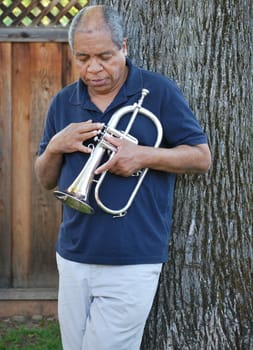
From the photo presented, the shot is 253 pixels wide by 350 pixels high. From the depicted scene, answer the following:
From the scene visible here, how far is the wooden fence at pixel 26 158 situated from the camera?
557 centimetres

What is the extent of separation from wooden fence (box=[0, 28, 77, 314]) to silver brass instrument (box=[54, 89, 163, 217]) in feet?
7.39

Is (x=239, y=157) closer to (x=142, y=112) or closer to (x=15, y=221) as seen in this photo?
(x=142, y=112)

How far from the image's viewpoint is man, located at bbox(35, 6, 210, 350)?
11.1ft

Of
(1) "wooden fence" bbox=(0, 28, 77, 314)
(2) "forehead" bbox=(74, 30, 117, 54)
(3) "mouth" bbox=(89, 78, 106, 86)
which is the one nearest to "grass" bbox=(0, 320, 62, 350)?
(1) "wooden fence" bbox=(0, 28, 77, 314)

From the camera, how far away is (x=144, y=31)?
3873mm

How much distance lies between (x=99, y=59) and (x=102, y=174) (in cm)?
47

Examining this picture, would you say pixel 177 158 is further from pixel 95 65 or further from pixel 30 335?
pixel 30 335

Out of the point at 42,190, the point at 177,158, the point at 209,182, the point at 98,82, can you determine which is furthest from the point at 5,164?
the point at 177,158

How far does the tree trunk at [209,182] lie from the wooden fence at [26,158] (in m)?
1.71

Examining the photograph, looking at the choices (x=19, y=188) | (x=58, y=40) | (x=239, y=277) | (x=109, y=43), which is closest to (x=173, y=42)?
(x=109, y=43)

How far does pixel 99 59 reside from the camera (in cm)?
339

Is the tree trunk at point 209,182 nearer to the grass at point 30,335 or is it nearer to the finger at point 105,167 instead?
the finger at point 105,167

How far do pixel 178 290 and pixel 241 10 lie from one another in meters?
1.35

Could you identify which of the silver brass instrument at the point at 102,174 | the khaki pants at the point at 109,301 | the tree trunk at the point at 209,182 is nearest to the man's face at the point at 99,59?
the silver brass instrument at the point at 102,174
